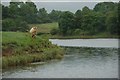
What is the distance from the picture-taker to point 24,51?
101 feet

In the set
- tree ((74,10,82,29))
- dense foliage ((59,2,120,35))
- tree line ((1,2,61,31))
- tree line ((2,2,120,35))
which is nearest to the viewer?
tree line ((1,2,61,31))

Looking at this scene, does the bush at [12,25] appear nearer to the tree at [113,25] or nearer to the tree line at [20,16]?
the tree line at [20,16]

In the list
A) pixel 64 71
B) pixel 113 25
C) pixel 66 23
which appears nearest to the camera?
pixel 64 71

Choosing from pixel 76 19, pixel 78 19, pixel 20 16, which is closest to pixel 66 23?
pixel 76 19

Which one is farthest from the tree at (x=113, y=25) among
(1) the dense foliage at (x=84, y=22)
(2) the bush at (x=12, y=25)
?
(2) the bush at (x=12, y=25)

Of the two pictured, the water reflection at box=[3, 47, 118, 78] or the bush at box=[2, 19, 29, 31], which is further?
the bush at box=[2, 19, 29, 31]

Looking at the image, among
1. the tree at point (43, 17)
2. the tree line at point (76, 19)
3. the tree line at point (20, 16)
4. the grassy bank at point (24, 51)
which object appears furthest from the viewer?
the tree at point (43, 17)

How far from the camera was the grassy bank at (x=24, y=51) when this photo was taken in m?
27.3

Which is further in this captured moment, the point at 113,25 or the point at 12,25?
the point at 113,25

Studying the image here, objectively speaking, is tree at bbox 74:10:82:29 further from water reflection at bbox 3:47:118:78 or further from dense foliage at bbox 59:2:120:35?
water reflection at bbox 3:47:118:78

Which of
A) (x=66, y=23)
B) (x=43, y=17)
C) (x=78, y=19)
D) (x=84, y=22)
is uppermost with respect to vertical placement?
(x=43, y=17)

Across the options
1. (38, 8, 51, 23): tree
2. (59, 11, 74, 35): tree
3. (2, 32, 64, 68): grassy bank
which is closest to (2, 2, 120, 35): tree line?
(59, 11, 74, 35): tree

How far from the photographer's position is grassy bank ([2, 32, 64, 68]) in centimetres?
2730

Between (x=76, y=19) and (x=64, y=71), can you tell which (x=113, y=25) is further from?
(x=64, y=71)
